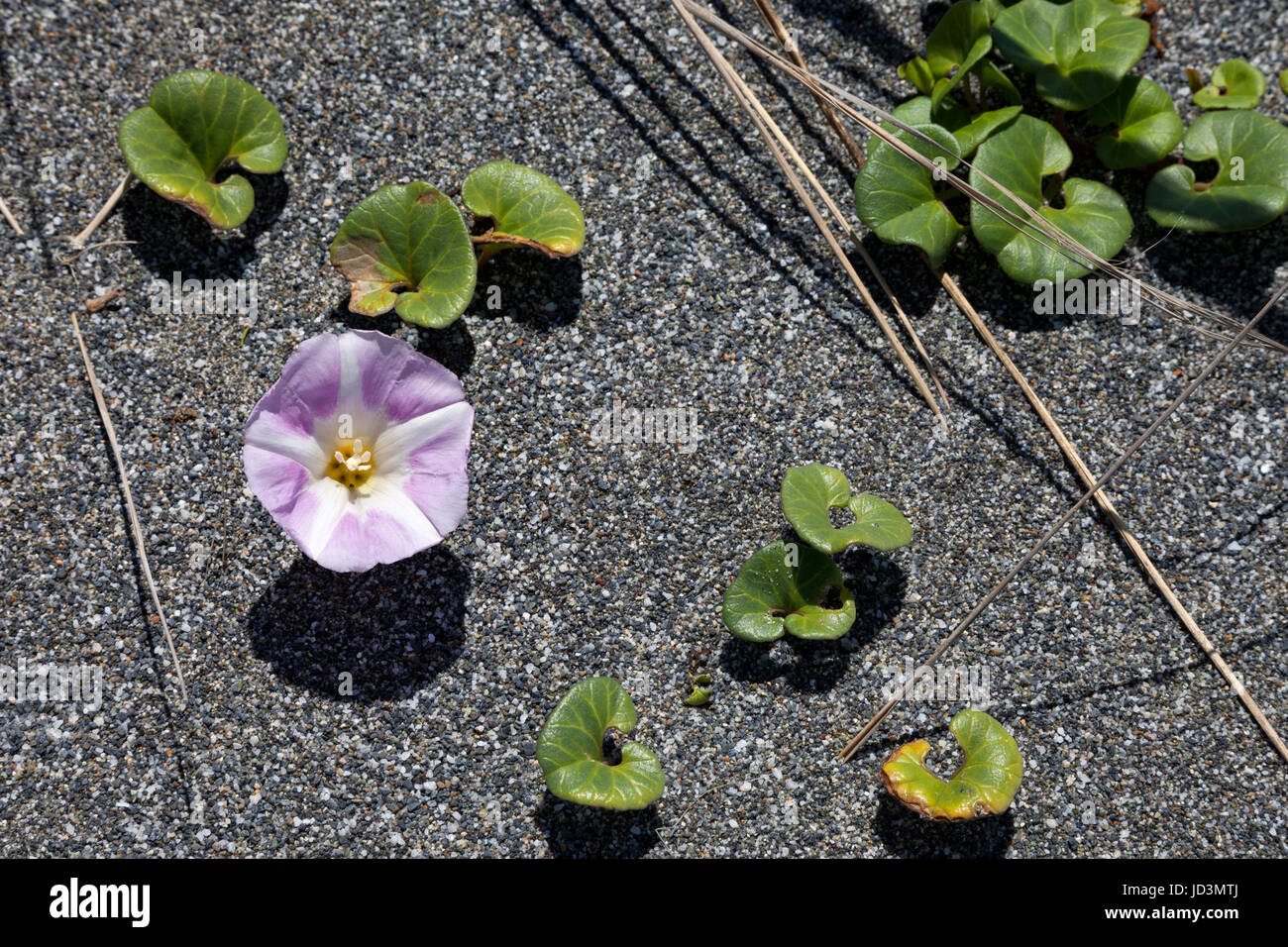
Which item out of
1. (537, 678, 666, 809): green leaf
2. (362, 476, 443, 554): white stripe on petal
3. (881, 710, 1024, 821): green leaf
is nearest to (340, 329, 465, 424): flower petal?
(362, 476, 443, 554): white stripe on petal

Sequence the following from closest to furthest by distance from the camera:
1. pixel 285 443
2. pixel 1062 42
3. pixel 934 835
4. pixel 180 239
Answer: pixel 285 443, pixel 934 835, pixel 180 239, pixel 1062 42

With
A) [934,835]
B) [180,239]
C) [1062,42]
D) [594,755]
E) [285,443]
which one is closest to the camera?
[285,443]

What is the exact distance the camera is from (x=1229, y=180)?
2.52m

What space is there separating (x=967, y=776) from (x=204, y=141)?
2252mm

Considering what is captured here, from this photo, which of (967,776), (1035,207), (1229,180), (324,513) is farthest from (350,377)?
(1229,180)

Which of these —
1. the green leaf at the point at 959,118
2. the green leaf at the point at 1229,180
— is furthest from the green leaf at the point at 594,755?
the green leaf at the point at 1229,180

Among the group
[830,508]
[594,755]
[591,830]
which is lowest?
[591,830]

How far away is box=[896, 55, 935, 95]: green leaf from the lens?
102 inches

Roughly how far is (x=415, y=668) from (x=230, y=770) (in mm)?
447

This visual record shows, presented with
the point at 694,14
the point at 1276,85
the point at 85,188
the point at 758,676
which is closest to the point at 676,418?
the point at 758,676

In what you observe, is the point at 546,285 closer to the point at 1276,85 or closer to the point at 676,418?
the point at 676,418

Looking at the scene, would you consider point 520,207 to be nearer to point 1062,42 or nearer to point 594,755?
point 594,755

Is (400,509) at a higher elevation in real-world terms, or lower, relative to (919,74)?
lower

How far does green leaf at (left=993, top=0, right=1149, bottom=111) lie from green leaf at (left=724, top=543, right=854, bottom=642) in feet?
4.35
